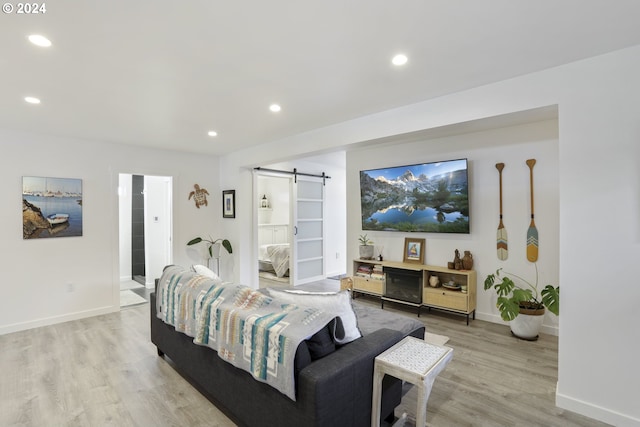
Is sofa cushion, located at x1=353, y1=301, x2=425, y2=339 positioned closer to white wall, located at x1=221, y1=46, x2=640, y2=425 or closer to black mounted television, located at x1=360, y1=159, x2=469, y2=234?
white wall, located at x1=221, y1=46, x2=640, y2=425

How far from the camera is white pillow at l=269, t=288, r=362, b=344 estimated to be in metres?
1.95

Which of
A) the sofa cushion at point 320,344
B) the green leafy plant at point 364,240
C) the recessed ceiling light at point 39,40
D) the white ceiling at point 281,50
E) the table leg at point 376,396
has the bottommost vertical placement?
the table leg at point 376,396

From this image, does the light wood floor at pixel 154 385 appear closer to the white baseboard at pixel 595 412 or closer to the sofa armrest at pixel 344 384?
the white baseboard at pixel 595 412

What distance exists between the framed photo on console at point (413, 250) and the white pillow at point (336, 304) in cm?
271

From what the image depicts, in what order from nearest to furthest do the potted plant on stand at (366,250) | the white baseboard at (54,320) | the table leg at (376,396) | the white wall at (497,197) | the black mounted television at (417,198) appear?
the table leg at (376,396) < the white wall at (497,197) < the white baseboard at (54,320) < the black mounted television at (417,198) < the potted plant on stand at (366,250)

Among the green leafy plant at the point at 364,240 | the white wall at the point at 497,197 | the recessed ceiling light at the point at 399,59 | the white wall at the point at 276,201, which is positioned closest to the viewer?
the recessed ceiling light at the point at 399,59

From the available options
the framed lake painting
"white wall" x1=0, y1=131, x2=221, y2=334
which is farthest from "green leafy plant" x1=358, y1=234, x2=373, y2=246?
the framed lake painting

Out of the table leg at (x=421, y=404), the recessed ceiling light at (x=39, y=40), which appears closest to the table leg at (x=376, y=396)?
the table leg at (x=421, y=404)

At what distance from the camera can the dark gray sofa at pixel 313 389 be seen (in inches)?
61.2

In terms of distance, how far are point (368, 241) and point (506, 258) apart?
77.2 inches

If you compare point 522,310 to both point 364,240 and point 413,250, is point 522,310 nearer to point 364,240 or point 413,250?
point 413,250

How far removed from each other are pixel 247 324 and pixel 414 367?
3.15 ft

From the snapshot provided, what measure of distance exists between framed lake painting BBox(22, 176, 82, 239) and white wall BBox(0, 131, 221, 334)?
7cm

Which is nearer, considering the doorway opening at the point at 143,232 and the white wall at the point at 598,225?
the white wall at the point at 598,225
